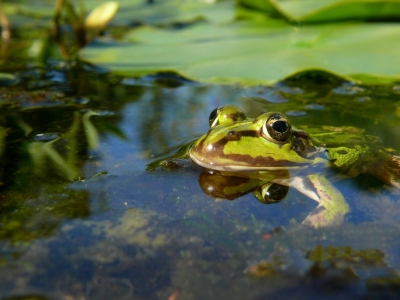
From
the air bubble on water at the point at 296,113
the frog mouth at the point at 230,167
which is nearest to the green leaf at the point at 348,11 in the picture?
the air bubble on water at the point at 296,113

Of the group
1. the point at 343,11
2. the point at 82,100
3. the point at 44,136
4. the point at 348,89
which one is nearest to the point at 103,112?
the point at 82,100

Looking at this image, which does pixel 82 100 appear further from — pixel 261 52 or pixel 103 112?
pixel 261 52

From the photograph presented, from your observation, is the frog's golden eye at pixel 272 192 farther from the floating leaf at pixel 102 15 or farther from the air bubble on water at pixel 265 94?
the floating leaf at pixel 102 15

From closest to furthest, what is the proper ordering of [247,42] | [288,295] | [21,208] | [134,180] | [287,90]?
[288,295]
[21,208]
[134,180]
[287,90]
[247,42]

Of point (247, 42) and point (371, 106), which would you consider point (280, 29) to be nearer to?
point (247, 42)

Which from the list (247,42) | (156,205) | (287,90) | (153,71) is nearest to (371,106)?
(287,90)

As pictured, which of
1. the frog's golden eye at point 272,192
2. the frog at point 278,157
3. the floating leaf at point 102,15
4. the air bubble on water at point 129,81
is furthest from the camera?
the floating leaf at point 102,15
